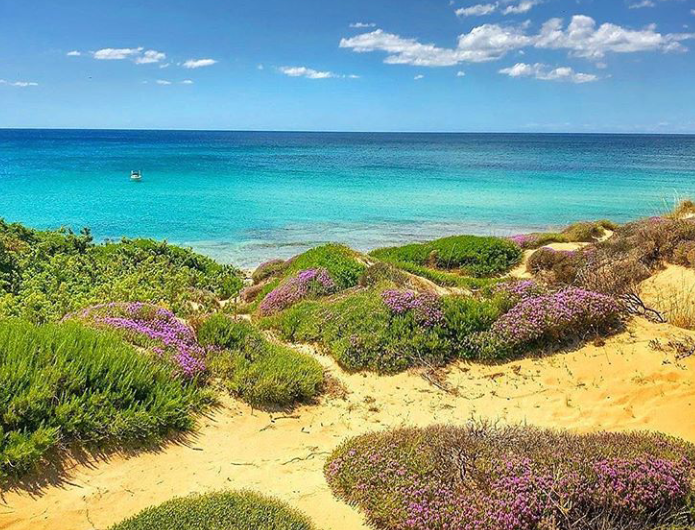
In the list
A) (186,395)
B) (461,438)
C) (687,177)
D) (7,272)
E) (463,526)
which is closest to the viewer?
(463,526)

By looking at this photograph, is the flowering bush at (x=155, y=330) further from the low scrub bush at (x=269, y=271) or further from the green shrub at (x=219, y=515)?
the low scrub bush at (x=269, y=271)

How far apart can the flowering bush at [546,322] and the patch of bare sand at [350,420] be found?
358 millimetres

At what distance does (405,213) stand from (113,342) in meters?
31.3

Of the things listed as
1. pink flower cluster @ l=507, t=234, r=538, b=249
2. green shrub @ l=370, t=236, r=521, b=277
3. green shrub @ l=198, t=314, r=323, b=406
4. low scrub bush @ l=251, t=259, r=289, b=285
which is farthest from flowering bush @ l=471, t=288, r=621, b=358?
pink flower cluster @ l=507, t=234, r=538, b=249

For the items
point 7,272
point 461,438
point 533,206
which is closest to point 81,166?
point 533,206

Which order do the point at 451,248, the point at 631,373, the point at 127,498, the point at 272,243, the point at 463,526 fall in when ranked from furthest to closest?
the point at 272,243
the point at 451,248
the point at 631,373
the point at 127,498
the point at 463,526

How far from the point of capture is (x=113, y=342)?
7.21m

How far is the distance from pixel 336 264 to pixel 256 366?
250 inches

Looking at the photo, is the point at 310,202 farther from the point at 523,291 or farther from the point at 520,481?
the point at 520,481

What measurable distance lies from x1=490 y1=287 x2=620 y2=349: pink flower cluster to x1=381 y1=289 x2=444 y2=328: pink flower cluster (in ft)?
3.30

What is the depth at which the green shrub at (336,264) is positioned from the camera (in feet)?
44.6

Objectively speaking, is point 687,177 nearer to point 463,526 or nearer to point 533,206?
point 533,206

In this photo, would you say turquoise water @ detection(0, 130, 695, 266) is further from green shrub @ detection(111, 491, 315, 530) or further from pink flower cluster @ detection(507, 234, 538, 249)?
green shrub @ detection(111, 491, 315, 530)

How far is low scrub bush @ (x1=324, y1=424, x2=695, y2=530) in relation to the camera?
15.5 ft
